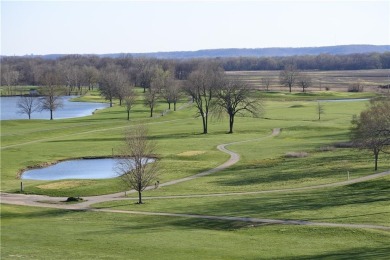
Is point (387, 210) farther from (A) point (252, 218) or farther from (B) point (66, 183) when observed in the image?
(B) point (66, 183)

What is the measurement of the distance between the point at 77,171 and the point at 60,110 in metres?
81.3

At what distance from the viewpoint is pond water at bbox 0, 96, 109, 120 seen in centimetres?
13412

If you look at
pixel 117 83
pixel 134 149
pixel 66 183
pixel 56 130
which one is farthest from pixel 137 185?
pixel 117 83

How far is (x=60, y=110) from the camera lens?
5817 inches

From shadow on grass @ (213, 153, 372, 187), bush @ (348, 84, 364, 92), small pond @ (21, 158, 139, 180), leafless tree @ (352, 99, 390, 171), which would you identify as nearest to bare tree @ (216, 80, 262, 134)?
shadow on grass @ (213, 153, 372, 187)

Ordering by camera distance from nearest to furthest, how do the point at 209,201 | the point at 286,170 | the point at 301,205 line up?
1. the point at 301,205
2. the point at 209,201
3. the point at 286,170

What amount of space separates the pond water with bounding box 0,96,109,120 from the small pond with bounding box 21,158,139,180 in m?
59.0

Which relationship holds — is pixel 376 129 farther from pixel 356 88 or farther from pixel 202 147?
pixel 356 88

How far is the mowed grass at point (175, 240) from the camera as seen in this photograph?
105 feet

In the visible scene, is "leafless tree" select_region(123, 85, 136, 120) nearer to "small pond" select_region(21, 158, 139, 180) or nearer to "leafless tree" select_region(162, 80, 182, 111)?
"leafless tree" select_region(162, 80, 182, 111)

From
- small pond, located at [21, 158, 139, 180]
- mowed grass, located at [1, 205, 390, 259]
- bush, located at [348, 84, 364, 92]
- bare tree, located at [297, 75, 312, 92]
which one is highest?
bare tree, located at [297, 75, 312, 92]

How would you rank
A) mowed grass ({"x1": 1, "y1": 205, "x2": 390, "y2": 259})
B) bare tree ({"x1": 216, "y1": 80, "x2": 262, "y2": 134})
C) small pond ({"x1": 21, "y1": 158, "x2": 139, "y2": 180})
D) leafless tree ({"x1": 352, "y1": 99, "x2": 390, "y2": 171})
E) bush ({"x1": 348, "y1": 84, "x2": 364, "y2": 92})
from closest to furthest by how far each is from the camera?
mowed grass ({"x1": 1, "y1": 205, "x2": 390, "y2": 259}) < leafless tree ({"x1": 352, "y1": 99, "x2": 390, "y2": 171}) < small pond ({"x1": 21, "y1": 158, "x2": 139, "y2": 180}) < bare tree ({"x1": 216, "y1": 80, "x2": 262, "y2": 134}) < bush ({"x1": 348, "y1": 84, "x2": 364, "y2": 92})

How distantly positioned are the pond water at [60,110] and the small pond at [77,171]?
5902 cm

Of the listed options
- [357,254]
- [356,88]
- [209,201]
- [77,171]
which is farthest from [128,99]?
[357,254]
